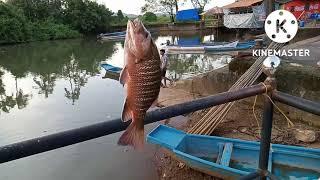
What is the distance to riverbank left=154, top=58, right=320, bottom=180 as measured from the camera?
22.0 ft

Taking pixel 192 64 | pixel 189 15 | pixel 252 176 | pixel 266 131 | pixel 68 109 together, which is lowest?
pixel 68 109

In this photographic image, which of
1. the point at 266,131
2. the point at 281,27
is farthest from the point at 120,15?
the point at 266,131

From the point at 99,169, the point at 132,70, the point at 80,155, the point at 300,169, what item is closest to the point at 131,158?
the point at 99,169

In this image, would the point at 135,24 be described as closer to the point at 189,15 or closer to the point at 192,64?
the point at 192,64

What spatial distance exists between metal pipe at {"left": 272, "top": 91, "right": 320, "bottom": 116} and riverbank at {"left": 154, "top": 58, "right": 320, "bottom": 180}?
3947 millimetres

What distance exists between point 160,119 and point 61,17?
154ft

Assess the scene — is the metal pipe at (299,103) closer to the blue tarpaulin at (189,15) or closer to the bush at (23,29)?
the bush at (23,29)

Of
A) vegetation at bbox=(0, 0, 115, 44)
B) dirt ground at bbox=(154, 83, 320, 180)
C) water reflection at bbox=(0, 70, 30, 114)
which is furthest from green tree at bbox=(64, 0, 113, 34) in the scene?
Answer: dirt ground at bbox=(154, 83, 320, 180)

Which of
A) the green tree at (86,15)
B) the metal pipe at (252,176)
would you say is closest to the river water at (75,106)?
the metal pipe at (252,176)

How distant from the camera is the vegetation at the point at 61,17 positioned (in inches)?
1607

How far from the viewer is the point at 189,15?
45250 millimetres

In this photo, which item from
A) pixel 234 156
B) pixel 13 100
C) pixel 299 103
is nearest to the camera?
pixel 299 103

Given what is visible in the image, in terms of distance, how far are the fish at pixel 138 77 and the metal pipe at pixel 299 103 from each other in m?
0.93

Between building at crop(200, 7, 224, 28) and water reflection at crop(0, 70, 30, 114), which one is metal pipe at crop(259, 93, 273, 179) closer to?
water reflection at crop(0, 70, 30, 114)
